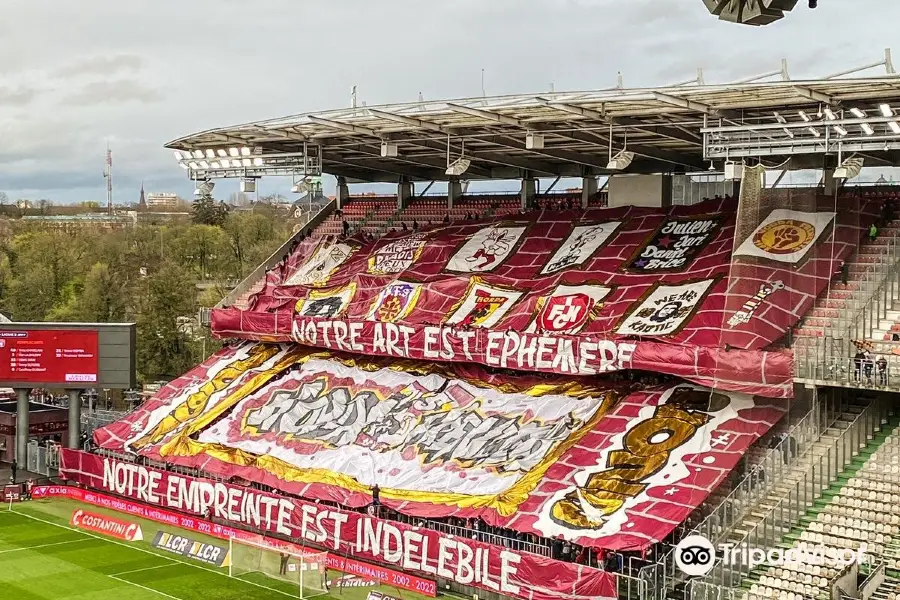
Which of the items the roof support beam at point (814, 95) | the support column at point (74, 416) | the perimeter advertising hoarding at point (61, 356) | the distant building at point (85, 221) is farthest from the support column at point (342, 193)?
the distant building at point (85, 221)

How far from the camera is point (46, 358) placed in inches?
1463

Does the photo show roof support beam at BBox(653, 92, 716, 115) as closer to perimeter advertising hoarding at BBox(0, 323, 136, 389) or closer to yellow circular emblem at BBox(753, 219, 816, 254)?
yellow circular emblem at BBox(753, 219, 816, 254)

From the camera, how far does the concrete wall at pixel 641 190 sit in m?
33.4

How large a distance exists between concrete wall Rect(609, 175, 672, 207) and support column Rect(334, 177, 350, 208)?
12.5m

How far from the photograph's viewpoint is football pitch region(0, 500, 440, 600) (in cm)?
2514

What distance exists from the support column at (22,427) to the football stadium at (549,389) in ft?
7.79

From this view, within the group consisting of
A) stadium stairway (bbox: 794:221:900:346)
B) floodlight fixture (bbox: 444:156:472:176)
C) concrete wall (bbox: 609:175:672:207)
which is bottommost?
Answer: stadium stairway (bbox: 794:221:900:346)

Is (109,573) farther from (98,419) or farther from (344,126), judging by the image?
(98,419)

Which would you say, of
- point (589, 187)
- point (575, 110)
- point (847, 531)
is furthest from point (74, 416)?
point (847, 531)

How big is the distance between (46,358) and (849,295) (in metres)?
24.8

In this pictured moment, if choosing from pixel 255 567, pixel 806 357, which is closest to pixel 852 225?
pixel 806 357

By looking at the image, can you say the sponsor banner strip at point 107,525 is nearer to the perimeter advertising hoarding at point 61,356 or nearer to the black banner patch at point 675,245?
the perimeter advertising hoarding at point 61,356

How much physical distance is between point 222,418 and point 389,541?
944 centimetres

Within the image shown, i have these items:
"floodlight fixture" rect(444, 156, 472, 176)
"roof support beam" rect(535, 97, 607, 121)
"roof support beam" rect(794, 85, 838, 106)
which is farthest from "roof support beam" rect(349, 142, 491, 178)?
"roof support beam" rect(794, 85, 838, 106)
